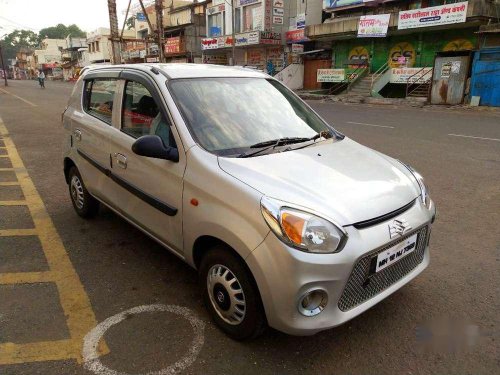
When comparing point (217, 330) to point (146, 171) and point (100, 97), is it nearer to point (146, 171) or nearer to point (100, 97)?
point (146, 171)

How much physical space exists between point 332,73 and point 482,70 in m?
9.93

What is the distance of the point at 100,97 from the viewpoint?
13.5 ft

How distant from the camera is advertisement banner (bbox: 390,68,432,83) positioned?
21.3 metres

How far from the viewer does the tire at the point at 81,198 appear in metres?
4.43

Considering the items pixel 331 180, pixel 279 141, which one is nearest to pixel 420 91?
pixel 279 141

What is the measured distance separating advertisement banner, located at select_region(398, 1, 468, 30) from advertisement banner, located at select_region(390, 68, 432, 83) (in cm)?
217

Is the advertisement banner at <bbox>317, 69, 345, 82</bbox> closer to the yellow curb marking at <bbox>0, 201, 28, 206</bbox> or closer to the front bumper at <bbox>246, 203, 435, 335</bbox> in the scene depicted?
the yellow curb marking at <bbox>0, 201, 28, 206</bbox>

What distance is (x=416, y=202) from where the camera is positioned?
2705 mm

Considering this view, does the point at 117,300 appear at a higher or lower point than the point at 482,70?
lower

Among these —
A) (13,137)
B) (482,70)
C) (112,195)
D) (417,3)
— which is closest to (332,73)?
(417,3)

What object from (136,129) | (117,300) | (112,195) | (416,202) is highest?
(136,129)

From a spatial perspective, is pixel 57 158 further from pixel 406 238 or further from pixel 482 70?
pixel 482 70

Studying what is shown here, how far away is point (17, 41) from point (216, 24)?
131 metres

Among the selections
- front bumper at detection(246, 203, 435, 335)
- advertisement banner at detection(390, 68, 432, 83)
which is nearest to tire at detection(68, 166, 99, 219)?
front bumper at detection(246, 203, 435, 335)
